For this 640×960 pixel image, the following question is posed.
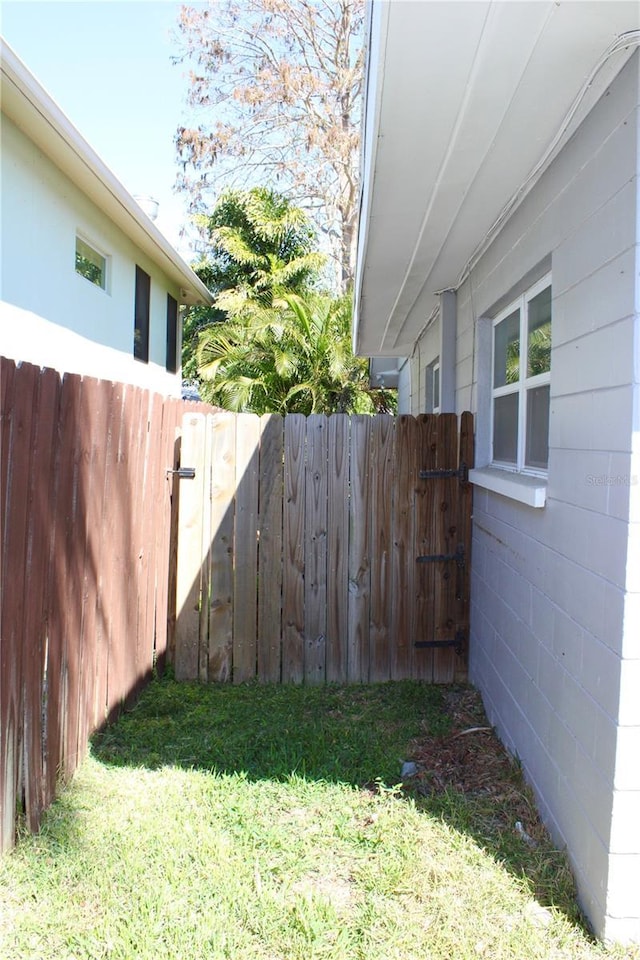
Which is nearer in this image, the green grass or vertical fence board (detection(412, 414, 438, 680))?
the green grass

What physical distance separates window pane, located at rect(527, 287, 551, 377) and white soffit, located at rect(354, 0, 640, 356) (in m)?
0.54

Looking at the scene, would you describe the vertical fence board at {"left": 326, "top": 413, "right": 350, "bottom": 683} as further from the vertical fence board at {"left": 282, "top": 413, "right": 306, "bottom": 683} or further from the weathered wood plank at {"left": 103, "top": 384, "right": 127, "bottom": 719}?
the weathered wood plank at {"left": 103, "top": 384, "right": 127, "bottom": 719}

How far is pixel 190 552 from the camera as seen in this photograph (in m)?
4.45

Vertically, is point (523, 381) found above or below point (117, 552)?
above

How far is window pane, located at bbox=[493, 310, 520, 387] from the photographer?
12.5 feet

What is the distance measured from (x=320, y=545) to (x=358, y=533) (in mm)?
267

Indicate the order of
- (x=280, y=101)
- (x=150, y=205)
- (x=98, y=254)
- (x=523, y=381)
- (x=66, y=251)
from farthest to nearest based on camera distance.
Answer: (x=280, y=101) → (x=150, y=205) → (x=98, y=254) → (x=66, y=251) → (x=523, y=381)

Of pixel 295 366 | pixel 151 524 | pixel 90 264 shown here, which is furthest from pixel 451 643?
Result: pixel 295 366

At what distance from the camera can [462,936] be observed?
2.14 m

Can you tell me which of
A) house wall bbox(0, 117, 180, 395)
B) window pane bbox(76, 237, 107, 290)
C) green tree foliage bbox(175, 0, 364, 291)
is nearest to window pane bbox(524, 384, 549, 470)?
house wall bbox(0, 117, 180, 395)

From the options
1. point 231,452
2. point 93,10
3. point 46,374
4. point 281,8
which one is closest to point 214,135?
point 281,8

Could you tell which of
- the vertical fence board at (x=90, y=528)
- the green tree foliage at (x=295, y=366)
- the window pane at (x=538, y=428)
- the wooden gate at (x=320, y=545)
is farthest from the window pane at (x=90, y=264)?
the window pane at (x=538, y=428)

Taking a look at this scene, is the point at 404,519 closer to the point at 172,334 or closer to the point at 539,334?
the point at 539,334

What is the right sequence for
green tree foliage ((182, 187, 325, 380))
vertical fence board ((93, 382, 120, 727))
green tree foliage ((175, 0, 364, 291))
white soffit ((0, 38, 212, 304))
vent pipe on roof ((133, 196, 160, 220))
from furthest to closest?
green tree foliage ((175, 0, 364, 291)), green tree foliage ((182, 187, 325, 380)), vent pipe on roof ((133, 196, 160, 220)), white soffit ((0, 38, 212, 304)), vertical fence board ((93, 382, 120, 727))
